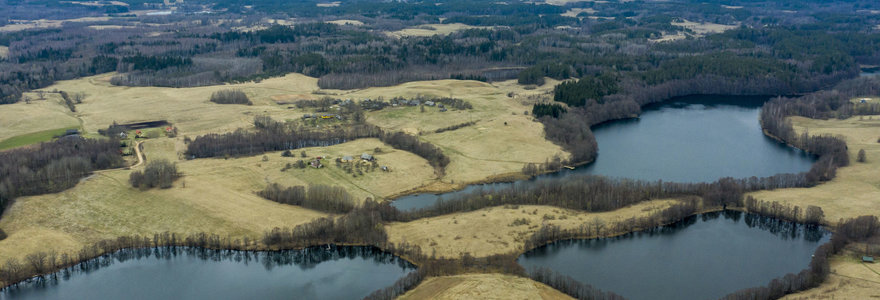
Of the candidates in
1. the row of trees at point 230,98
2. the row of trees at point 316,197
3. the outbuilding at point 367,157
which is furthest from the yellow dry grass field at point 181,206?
the row of trees at point 230,98

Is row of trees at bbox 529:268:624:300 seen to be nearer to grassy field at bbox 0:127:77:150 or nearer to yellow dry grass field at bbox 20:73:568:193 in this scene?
yellow dry grass field at bbox 20:73:568:193

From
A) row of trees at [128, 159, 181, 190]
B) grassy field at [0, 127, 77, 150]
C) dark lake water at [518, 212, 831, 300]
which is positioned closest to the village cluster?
row of trees at [128, 159, 181, 190]

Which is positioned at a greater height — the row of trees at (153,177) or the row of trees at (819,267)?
the row of trees at (153,177)

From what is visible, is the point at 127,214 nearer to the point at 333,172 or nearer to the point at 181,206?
the point at 181,206

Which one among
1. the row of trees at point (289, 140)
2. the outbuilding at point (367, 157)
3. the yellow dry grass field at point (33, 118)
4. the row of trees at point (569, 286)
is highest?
the yellow dry grass field at point (33, 118)

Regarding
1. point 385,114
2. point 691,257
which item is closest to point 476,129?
point 385,114

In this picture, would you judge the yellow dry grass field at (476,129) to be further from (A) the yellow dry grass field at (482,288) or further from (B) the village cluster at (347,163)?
(A) the yellow dry grass field at (482,288)
